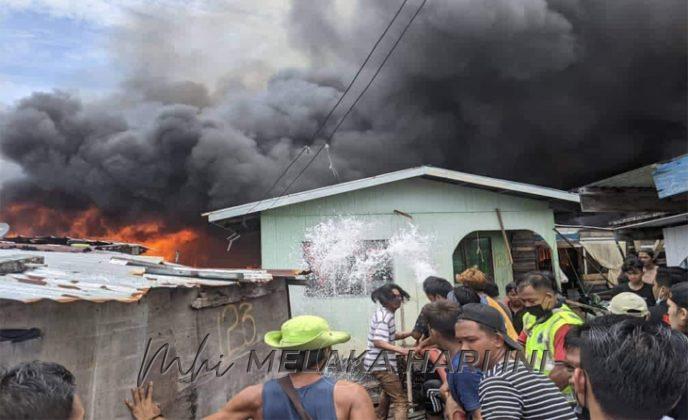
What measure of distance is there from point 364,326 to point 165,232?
51.2 ft

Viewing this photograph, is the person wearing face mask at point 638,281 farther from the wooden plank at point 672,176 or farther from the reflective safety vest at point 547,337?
the reflective safety vest at point 547,337

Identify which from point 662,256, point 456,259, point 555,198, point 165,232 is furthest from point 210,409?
point 165,232

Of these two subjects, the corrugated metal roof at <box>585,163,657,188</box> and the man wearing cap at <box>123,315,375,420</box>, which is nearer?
the man wearing cap at <box>123,315,375,420</box>

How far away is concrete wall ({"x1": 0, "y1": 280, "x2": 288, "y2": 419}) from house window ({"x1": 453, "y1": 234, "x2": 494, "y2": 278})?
7.73 meters

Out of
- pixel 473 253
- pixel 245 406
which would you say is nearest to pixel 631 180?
pixel 245 406

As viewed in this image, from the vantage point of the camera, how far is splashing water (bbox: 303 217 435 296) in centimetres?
1115

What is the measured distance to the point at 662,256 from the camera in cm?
1440

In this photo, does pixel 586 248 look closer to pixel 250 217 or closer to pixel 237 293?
pixel 250 217

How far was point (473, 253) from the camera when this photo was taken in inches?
514

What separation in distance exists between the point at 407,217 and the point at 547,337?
7.99m

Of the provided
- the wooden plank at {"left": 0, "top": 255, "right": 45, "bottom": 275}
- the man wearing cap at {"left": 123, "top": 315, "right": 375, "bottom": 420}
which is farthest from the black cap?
the wooden plank at {"left": 0, "top": 255, "right": 45, "bottom": 275}

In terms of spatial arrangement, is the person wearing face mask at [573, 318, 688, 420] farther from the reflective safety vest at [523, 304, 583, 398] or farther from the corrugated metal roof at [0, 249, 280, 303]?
the corrugated metal roof at [0, 249, 280, 303]

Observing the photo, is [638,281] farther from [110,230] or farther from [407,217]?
[110,230]

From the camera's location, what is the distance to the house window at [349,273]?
1112 centimetres
